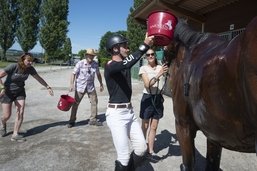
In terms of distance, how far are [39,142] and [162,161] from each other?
233 cm

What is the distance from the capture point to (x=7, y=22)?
51969 mm

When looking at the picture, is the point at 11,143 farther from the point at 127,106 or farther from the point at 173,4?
the point at 173,4

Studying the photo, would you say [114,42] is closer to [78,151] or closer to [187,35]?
[187,35]

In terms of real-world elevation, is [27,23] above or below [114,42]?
above

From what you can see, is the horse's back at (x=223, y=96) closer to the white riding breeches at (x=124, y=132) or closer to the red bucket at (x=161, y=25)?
the red bucket at (x=161, y=25)

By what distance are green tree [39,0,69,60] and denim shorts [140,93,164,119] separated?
54216 millimetres

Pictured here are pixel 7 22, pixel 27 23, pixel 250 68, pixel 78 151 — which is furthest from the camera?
pixel 27 23

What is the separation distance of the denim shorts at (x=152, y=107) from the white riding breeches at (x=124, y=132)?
131 cm

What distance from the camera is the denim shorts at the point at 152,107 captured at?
513 cm

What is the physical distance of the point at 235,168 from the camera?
4.58m

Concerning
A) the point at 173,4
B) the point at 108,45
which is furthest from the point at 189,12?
the point at 108,45

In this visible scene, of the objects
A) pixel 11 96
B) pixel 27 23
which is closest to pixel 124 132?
pixel 11 96

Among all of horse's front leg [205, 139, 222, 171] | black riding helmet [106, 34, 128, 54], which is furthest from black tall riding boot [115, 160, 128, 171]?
black riding helmet [106, 34, 128, 54]

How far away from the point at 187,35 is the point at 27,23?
54.6 meters
